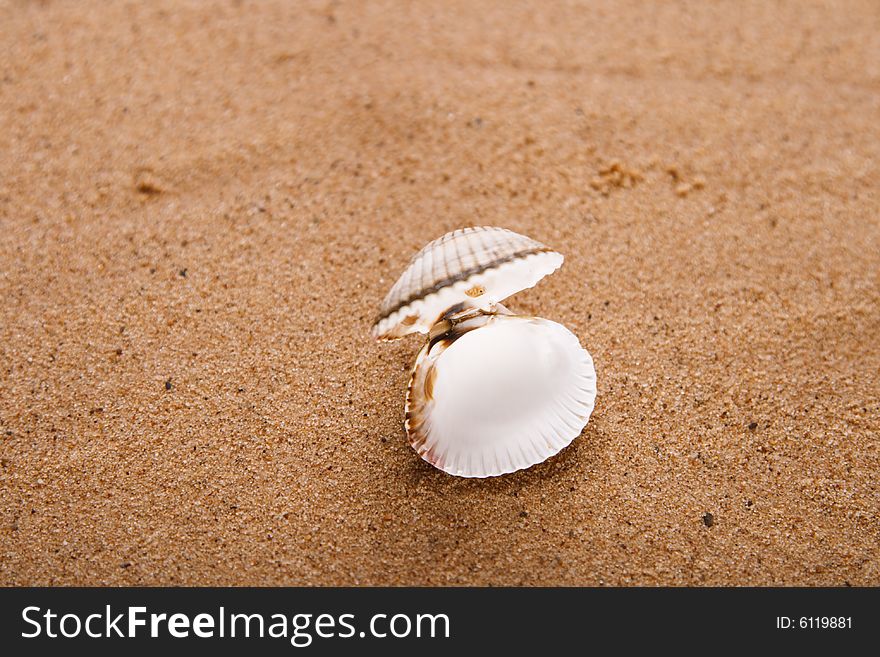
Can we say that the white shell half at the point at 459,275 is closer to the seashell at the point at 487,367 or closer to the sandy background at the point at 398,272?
the seashell at the point at 487,367

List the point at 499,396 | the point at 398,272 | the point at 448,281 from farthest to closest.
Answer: the point at 398,272 < the point at 499,396 < the point at 448,281

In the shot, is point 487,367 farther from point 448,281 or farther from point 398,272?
point 398,272

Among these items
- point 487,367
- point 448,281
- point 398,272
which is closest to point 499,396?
point 487,367

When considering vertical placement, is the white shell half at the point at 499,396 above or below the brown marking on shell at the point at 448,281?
below

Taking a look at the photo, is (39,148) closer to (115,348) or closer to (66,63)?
(66,63)

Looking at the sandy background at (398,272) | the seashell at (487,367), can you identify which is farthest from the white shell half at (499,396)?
the sandy background at (398,272)

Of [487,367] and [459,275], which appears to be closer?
[459,275]

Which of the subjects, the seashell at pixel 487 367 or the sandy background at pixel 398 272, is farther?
the sandy background at pixel 398 272
